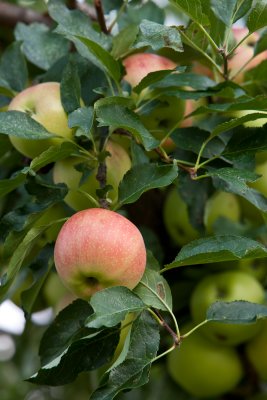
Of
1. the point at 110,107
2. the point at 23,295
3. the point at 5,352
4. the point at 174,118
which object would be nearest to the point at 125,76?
the point at 174,118

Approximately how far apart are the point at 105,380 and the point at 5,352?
1230mm

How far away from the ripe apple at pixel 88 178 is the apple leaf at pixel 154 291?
5.4 inches

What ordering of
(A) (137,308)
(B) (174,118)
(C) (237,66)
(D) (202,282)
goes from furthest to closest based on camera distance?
1. (D) (202,282)
2. (C) (237,66)
3. (B) (174,118)
4. (A) (137,308)

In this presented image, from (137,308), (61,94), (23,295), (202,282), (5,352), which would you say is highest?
(61,94)

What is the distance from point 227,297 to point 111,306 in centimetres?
51

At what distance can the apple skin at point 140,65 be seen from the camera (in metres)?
1.11

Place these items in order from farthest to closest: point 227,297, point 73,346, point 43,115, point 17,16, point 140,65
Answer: point 17,16 < point 227,297 < point 140,65 < point 43,115 < point 73,346

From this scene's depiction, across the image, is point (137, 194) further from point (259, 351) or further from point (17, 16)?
point (17, 16)

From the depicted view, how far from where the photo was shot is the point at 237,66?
1.25m

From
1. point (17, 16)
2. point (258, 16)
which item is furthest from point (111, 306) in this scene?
point (17, 16)

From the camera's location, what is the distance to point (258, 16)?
3.06 ft

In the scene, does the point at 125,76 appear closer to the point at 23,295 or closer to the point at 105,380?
the point at 23,295

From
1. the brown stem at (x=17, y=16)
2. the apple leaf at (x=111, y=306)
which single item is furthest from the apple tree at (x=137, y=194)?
the brown stem at (x=17, y=16)

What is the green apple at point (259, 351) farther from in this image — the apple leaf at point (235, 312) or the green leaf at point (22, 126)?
the green leaf at point (22, 126)
